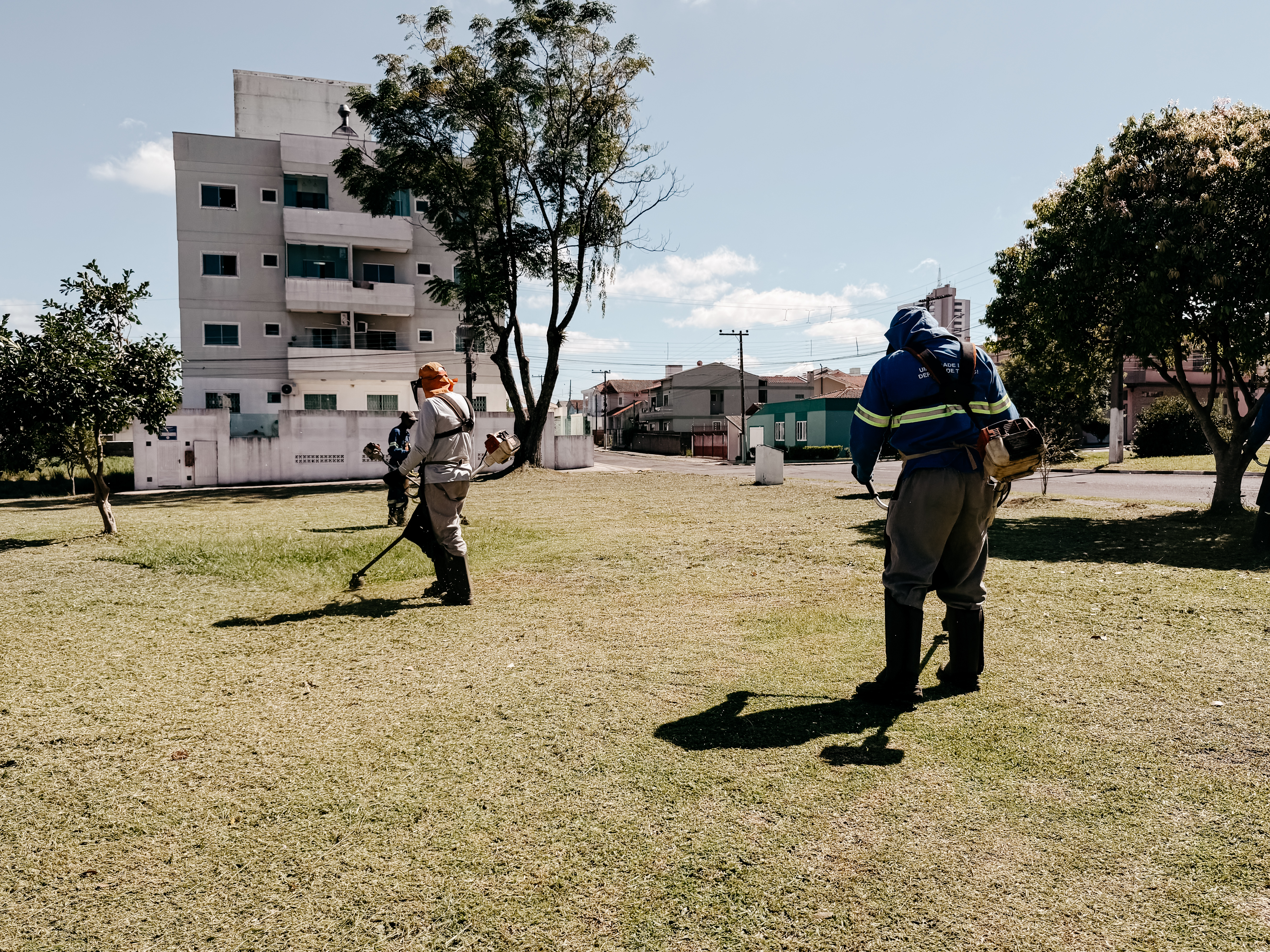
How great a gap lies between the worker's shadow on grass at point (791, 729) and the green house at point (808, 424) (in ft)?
155

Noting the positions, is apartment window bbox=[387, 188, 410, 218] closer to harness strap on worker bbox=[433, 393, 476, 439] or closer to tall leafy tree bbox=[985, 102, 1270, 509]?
tall leafy tree bbox=[985, 102, 1270, 509]

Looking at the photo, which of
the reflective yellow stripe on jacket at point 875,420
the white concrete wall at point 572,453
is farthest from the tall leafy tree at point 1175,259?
the white concrete wall at point 572,453

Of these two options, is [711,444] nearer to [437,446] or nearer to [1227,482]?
[1227,482]

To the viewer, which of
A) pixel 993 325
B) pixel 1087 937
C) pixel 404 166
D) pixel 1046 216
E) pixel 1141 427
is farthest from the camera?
pixel 1141 427

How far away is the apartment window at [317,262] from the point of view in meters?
38.6

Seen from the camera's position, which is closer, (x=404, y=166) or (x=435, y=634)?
(x=435, y=634)

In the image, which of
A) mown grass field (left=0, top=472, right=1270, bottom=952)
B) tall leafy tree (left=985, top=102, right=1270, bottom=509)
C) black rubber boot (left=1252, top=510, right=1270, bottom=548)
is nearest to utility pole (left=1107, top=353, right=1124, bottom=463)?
tall leafy tree (left=985, top=102, right=1270, bottom=509)

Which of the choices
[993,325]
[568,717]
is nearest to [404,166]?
[993,325]

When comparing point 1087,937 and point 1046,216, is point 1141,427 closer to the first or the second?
point 1046,216

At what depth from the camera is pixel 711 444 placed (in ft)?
206

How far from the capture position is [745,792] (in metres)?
3.11

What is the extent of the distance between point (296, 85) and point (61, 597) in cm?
4307

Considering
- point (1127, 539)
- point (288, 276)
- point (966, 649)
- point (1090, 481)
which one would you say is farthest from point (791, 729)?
point (288, 276)

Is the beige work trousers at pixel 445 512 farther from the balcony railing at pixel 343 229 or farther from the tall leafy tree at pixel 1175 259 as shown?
the balcony railing at pixel 343 229
